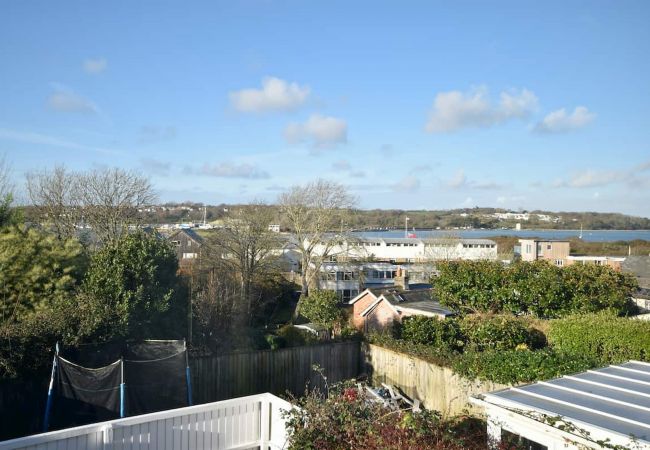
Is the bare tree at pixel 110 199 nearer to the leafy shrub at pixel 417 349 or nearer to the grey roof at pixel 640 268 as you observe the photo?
the leafy shrub at pixel 417 349

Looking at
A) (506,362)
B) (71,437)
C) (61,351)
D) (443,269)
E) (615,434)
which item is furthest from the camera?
(443,269)

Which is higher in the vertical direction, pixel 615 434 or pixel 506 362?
pixel 615 434

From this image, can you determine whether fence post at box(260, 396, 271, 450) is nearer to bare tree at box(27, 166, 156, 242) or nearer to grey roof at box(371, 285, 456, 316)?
grey roof at box(371, 285, 456, 316)

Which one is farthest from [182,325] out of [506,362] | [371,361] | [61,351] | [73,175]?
[73,175]

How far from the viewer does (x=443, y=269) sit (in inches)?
616

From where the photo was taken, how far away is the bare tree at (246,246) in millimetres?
28078

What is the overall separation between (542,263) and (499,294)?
180 centimetres

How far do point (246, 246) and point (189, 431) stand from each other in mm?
21812

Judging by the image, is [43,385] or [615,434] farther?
[43,385]

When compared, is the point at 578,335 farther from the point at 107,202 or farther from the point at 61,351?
the point at 107,202

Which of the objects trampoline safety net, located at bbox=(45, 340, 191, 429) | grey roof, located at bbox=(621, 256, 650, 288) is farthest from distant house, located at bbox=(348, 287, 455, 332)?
grey roof, located at bbox=(621, 256, 650, 288)

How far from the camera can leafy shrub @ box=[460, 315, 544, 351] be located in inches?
484

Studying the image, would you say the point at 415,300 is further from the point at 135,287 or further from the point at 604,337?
the point at 135,287

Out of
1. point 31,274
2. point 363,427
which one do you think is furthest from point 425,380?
point 31,274
